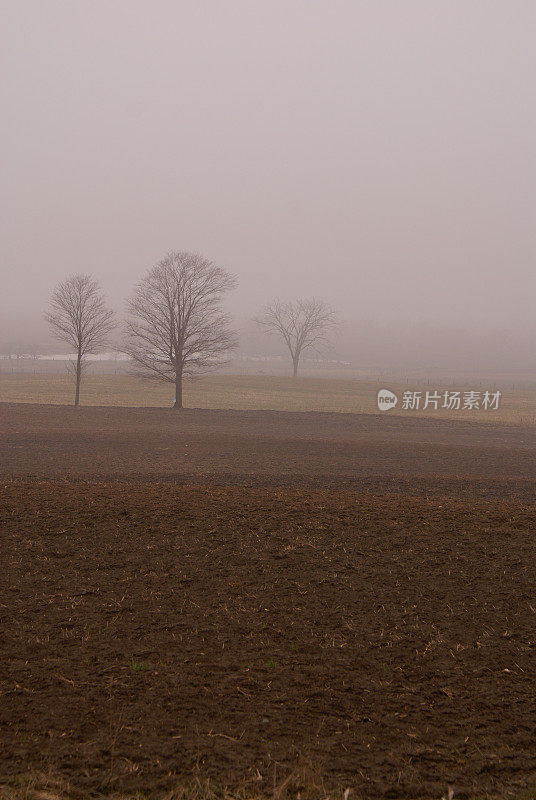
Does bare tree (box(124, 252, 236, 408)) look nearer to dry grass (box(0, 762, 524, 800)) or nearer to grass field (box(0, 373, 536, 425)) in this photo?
grass field (box(0, 373, 536, 425))

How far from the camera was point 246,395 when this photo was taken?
46.1 metres

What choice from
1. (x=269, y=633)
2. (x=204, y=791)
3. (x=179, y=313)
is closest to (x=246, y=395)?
(x=179, y=313)

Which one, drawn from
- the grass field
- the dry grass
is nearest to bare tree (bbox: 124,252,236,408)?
the grass field

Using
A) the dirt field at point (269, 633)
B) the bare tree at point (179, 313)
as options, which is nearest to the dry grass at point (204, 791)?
the dirt field at point (269, 633)

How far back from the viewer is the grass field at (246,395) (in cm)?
3756

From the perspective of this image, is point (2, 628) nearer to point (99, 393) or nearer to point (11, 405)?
point (11, 405)

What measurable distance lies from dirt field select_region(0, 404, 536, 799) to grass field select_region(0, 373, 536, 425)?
25.3m

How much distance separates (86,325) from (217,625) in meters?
29.2

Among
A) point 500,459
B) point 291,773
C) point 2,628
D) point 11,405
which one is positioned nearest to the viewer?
point 291,773

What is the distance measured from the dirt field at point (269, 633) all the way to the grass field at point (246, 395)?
2528cm

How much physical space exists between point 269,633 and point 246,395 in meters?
40.0

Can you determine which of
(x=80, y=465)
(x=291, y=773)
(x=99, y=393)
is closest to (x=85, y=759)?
(x=291, y=773)

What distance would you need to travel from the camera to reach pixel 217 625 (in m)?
6.40

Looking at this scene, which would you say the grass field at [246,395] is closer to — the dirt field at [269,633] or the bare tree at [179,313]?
the bare tree at [179,313]
